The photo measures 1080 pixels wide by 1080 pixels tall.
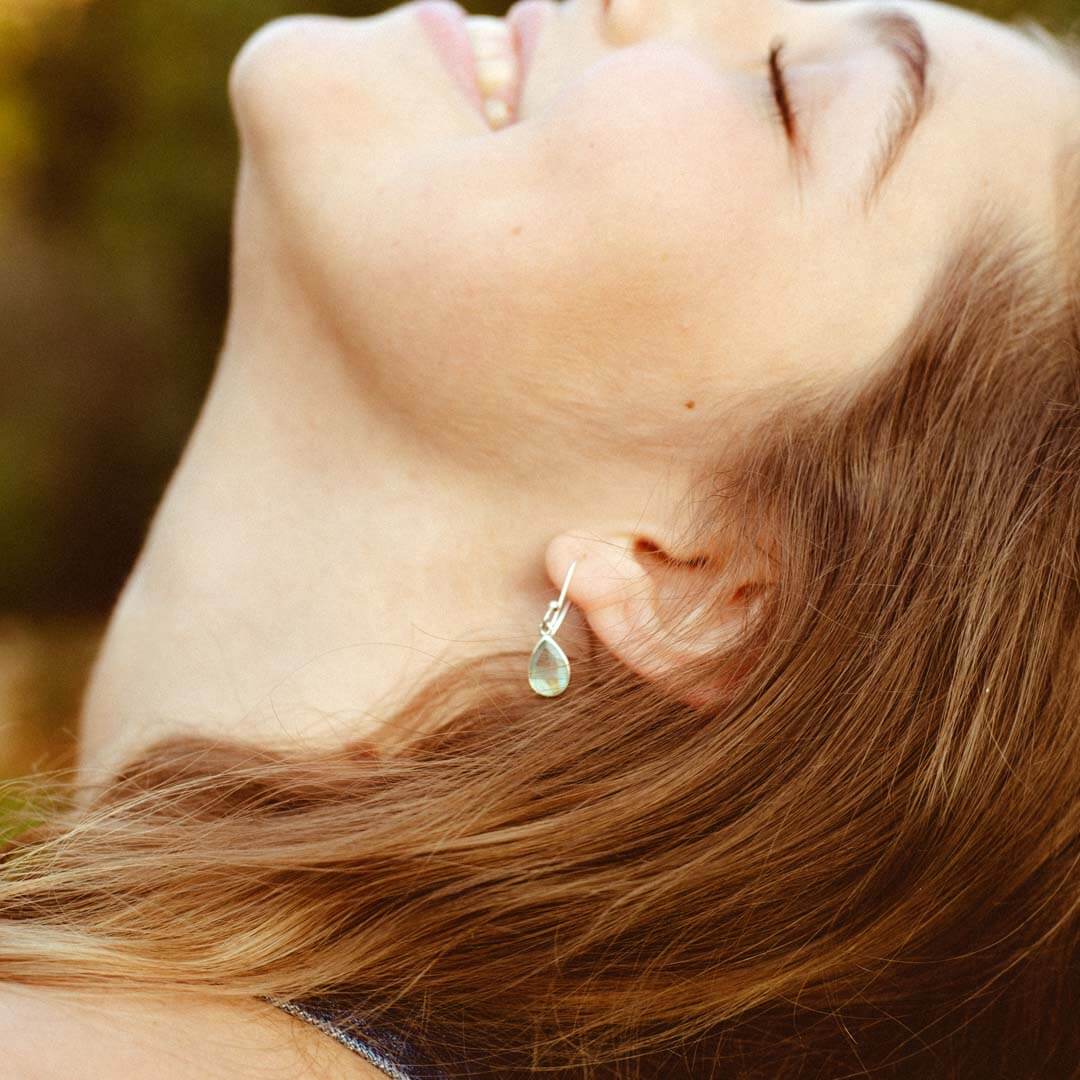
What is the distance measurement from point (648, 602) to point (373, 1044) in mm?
597

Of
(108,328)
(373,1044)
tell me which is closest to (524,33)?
(373,1044)

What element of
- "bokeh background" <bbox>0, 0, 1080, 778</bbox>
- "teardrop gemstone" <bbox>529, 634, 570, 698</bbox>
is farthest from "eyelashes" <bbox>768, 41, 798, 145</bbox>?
"bokeh background" <bbox>0, 0, 1080, 778</bbox>

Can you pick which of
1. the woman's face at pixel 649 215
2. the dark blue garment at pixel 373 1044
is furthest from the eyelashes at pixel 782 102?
the dark blue garment at pixel 373 1044

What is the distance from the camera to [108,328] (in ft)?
12.4

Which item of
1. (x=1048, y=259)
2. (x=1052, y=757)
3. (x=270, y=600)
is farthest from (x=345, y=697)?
(x=1048, y=259)

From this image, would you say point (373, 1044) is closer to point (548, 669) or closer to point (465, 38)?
point (548, 669)

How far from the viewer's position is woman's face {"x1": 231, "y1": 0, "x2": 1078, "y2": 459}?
1301 mm

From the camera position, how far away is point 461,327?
4.38ft

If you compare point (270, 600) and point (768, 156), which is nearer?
point (768, 156)

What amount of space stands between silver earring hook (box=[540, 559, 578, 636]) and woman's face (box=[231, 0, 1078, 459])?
0.18m

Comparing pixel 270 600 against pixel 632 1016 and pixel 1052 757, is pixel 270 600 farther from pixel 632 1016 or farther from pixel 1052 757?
pixel 1052 757

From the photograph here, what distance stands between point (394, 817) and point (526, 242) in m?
0.69

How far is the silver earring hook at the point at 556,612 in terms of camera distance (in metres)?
1.36

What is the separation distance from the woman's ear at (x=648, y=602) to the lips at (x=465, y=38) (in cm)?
62
